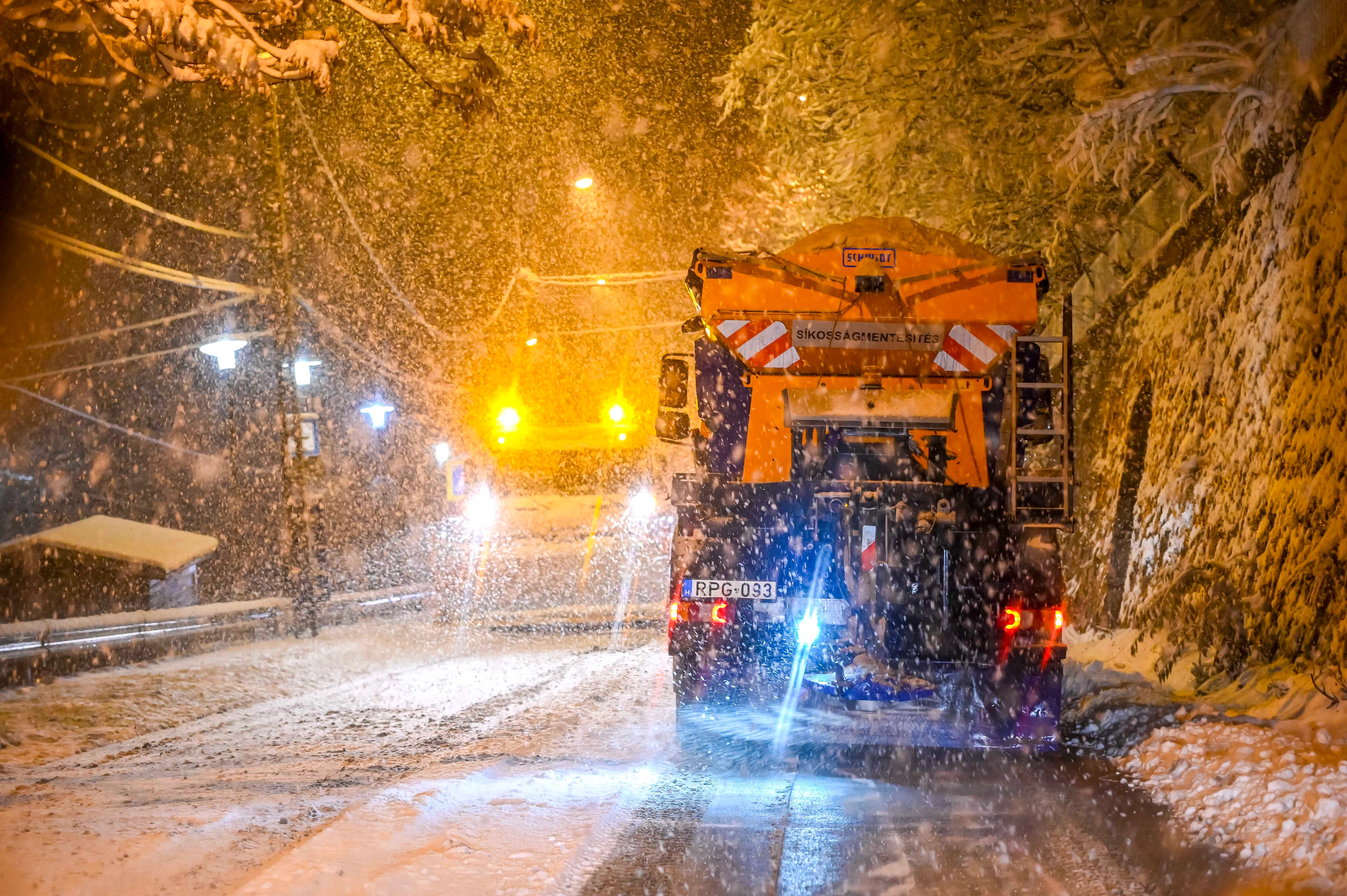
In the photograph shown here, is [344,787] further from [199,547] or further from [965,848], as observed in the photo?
[199,547]

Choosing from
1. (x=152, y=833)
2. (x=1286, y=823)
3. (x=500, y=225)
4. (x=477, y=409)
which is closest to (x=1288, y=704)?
(x=1286, y=823)

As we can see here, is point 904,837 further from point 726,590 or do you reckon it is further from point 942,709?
point 726,590

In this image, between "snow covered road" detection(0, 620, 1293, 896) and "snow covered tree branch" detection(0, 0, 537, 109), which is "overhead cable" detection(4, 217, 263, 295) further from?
"snow covered road" detection(0, 620, 1293, 896)

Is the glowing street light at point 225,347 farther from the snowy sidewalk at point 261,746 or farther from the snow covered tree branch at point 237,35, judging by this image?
the snow covered tree branch at point 237,35

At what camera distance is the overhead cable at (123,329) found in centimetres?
2097

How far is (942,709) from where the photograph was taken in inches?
257

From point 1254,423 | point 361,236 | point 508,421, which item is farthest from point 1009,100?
point 361,236

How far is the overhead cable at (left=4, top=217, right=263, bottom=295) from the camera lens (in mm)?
16406

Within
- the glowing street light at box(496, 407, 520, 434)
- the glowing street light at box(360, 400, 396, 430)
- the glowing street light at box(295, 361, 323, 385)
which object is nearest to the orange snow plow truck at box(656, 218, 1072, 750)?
the glowing street light at box(496, 407, 520, 434)

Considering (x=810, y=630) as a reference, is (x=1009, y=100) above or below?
above

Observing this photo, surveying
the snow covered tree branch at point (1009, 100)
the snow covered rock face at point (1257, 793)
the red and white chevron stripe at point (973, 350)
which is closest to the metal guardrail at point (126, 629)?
the snow covered tree branch at point (1009, 100)

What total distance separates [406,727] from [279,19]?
17.8 feet

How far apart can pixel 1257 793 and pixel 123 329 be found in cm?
2096

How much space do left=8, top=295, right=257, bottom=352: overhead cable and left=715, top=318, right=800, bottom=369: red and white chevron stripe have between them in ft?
45.6
